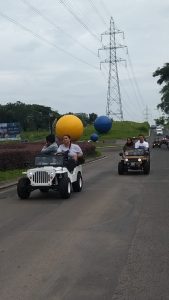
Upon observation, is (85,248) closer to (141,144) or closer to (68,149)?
(68,149)

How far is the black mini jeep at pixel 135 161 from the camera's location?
81.8ft

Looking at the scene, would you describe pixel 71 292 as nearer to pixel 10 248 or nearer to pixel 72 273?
pixel 72 273

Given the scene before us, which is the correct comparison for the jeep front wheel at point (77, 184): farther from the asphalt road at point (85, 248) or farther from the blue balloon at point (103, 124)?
the blue balloon at point (103, 124)

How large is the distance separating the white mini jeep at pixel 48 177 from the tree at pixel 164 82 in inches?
3163

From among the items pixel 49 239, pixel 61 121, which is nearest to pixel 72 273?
pixel 49 239

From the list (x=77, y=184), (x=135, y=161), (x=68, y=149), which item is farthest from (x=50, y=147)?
(x=135, y=161)

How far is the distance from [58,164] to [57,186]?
76cm

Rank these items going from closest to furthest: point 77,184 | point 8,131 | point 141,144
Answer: point 77,184, point 141,144, point 8,131

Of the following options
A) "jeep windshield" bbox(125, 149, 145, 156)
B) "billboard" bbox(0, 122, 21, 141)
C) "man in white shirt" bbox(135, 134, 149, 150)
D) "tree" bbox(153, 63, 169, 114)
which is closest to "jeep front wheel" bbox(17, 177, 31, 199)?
"jeep windshield" bbox(125, 149, 145, 156)

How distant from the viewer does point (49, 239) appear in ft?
30.8

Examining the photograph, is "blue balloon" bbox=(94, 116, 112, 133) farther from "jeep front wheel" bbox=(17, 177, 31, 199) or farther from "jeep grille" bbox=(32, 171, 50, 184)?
"jeep grille" bbox=(32, 171, 50, 184)

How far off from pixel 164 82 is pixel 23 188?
284ft

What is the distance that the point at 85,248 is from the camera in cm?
861

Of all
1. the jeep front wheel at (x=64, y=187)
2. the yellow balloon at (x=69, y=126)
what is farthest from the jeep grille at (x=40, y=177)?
the yellow balloon at (x=69, y=126)
